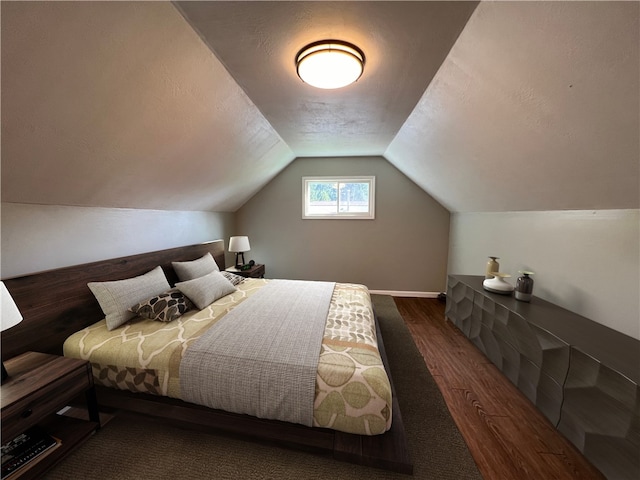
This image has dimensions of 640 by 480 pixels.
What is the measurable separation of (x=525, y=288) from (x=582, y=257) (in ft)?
1.44

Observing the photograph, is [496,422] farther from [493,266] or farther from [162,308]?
[162,308]

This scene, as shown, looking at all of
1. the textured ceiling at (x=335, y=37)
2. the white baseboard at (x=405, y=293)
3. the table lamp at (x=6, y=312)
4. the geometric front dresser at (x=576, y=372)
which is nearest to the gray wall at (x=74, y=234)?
the table lamp at (x=6, y=312)

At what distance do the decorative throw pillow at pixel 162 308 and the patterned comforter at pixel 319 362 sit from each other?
0.18 feet

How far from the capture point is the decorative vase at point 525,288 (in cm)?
196

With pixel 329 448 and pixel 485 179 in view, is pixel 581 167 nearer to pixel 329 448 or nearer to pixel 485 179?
pixel 485 179

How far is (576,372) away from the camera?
1292mm

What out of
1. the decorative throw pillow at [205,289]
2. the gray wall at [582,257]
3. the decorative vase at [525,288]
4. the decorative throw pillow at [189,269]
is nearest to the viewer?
the gray wall at [582,257]

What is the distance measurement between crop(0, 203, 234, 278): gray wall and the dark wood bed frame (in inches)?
3.7

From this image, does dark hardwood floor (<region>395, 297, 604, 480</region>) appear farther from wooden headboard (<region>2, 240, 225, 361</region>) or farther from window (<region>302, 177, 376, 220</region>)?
wooden headboard (<region>2, 240, 225, 361</region>)

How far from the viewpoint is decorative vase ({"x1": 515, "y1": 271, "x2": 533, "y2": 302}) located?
6.44 feet

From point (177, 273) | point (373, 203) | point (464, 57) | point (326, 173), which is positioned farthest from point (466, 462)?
point (326, 173)

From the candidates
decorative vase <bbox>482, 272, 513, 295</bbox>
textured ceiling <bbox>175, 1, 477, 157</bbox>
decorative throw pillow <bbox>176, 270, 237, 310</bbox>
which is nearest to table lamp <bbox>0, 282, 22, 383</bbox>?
decorative throw pillow <bbox>176, 270, 237, 310</bbox>

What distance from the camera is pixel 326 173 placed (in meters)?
4.07

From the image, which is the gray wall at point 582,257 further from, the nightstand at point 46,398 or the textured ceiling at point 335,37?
the nightstand at point 46,398
